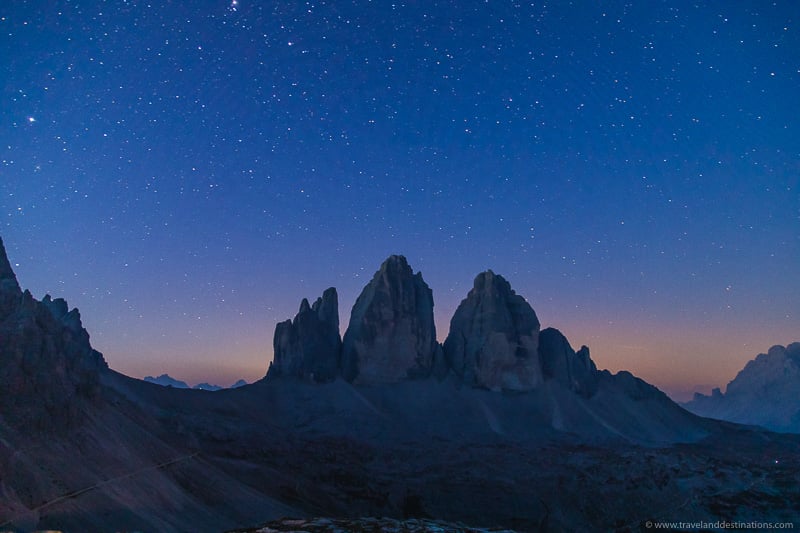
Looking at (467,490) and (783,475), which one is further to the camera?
(783,475)

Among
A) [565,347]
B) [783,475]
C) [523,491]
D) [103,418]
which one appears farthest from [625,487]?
[565,347]

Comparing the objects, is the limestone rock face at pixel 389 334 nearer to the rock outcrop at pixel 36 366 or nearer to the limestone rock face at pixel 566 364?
the limestone rock face at pixel 566 364

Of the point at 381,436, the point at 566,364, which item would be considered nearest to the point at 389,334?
the point at 381,436

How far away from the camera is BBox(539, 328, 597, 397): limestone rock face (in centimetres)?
13138

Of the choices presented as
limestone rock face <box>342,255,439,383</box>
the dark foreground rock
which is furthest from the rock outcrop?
limestone rock face <box>342,255,439,383</box>

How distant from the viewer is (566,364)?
5271 inches

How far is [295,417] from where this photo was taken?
10150 cm

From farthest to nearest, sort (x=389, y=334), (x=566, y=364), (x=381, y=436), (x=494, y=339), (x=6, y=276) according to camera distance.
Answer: (x=566, y=364) < (x=494, y=339) < (x=389, y=334) < (x=381, y=436) < (x=6, y=276)

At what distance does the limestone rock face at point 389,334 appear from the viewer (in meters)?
123

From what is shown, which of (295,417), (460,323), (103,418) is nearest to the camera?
(103,418)

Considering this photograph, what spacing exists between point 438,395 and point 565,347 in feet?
135

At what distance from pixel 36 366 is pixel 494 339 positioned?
106 metres

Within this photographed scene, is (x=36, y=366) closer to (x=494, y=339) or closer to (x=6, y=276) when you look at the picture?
(x=6, y=276)

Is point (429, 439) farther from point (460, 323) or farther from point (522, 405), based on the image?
point (460, 323)
